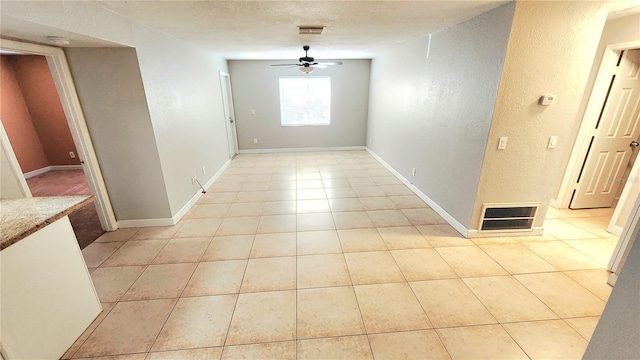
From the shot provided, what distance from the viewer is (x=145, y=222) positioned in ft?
10.4

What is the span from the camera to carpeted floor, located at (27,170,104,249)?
305cm

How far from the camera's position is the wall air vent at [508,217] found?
2.79 meters

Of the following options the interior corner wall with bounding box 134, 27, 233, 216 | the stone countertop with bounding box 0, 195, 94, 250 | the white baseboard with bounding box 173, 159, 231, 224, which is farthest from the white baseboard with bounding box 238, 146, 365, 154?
the stone countertop with bounding box 0, 195, 94, 250

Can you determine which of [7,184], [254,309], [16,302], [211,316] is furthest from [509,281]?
[7,184]

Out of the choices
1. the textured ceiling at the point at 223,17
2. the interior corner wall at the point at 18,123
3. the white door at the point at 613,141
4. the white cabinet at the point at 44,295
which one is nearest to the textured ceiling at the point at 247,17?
the textured ceiling at the point at 223,17

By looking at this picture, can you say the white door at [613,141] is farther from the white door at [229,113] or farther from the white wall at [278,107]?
the white door at [229,113]

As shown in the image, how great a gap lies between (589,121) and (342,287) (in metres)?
3.74

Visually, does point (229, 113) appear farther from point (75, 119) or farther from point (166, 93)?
point (75, 119)

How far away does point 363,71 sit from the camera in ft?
21.5

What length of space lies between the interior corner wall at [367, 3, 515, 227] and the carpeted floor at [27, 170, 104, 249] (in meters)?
4.30

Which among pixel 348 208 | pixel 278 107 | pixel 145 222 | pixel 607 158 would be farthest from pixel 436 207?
pixel 278 107

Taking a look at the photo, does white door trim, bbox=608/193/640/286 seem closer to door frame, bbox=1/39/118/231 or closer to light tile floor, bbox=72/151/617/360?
light tile floor, bbox=72/151/617/360

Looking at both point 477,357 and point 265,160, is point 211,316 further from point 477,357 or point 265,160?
point 265,160

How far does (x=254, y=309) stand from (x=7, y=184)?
6.63 feet
